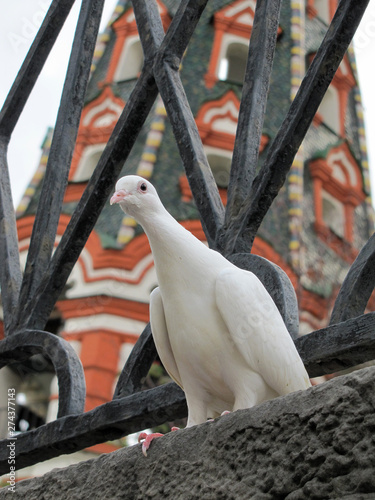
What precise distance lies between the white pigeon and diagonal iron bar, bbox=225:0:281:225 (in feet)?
1.18

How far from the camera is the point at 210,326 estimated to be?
1.52 m

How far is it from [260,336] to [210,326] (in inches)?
4.1

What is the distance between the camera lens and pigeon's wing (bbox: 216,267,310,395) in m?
1.47

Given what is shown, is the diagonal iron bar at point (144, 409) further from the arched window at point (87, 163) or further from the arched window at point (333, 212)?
the arched window at point (333, 212)

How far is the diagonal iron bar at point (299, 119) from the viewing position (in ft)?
5.90

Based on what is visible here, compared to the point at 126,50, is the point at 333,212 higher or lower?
lower

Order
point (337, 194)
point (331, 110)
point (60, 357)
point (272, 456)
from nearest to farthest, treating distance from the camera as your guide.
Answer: point (272, 456)
point (60, 357)
point (337, 194)
point (331, 110)

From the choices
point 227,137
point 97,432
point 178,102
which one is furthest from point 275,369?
point 227,137

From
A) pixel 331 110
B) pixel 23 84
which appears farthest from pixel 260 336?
pixel 331 110

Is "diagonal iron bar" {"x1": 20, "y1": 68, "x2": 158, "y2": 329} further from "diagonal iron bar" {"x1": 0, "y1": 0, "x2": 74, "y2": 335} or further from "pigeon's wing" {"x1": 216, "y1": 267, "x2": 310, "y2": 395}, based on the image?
"pigeon's wing" {"x1": 216, "y1": 267, "x2": 310, "y2": 395}

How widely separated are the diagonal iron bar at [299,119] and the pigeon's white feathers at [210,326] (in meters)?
0.27

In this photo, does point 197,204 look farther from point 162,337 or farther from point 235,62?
point 235,62

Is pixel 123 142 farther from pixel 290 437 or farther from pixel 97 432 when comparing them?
pixel 290 437

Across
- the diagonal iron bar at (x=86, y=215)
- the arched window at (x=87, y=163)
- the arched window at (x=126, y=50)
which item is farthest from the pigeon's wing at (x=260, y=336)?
the arched window at (x=126, y=50)
